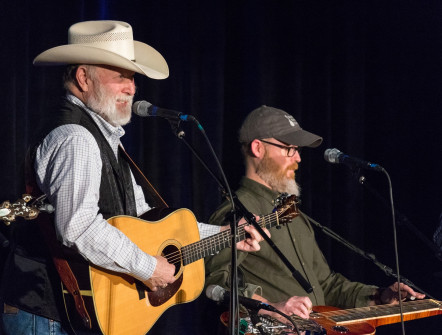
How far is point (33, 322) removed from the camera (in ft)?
8.63

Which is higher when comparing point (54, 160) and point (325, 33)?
point (325, 33)

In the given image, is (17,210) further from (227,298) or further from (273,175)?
(273,175)

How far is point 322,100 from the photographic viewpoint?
518 centimetres

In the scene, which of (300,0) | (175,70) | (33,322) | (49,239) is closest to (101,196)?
(49,239)

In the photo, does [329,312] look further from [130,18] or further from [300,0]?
[300,0]

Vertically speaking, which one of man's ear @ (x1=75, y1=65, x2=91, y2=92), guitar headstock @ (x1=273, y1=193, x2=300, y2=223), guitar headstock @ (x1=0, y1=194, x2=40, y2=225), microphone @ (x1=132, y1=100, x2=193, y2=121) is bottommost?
guitar headstock @ (x1=273, y1=193, x2=300, y2=223)

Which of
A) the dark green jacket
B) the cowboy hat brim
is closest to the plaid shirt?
the cowboy hat brim

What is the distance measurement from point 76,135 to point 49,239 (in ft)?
1.51

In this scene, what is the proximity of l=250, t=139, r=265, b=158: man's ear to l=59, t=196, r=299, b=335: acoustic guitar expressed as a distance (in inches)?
32.4

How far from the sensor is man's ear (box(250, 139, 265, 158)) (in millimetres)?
3967

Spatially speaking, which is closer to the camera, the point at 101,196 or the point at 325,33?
the point at 101,196

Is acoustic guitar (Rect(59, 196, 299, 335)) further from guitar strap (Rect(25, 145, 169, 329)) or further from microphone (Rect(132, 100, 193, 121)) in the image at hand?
microphone (Rect(132, 100, 193, 121))

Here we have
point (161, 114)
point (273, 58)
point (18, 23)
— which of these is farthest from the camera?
point (273, 58)

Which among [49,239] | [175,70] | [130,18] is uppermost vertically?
[130,18]
